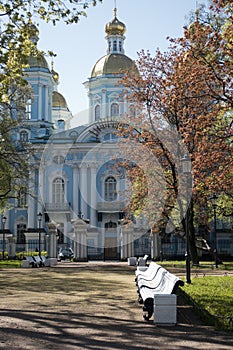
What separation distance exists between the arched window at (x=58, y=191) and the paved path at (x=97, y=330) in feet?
119

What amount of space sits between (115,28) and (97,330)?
48226 mm

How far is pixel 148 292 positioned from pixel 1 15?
8935mm

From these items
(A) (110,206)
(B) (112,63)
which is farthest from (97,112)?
(A) (110,206)

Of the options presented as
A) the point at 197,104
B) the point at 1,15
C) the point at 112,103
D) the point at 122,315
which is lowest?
the point at 122,315

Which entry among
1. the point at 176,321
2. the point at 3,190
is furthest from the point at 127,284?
the point at 3,190

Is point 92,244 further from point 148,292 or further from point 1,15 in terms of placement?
point 148,292

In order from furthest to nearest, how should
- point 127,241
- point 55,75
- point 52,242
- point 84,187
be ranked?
point 55,75 → point 84,187 → point 127,241 → point 52,242

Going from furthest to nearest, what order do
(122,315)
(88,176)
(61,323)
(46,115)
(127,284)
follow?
(46,115) < (88,176) < (127,284) < (122,315) < (61,323)

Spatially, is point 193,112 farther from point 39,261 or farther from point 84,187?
point 84,187

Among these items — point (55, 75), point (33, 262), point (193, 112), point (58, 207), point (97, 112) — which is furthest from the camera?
point (55, 75)

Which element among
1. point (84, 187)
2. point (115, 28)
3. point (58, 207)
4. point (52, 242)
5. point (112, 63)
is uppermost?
point (115, 28)

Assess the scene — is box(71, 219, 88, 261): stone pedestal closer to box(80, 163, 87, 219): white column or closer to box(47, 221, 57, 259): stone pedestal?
box(47, 221, 57, 259): stone pedestal

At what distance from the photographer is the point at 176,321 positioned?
27.0 feet

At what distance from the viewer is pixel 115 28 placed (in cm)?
5275
